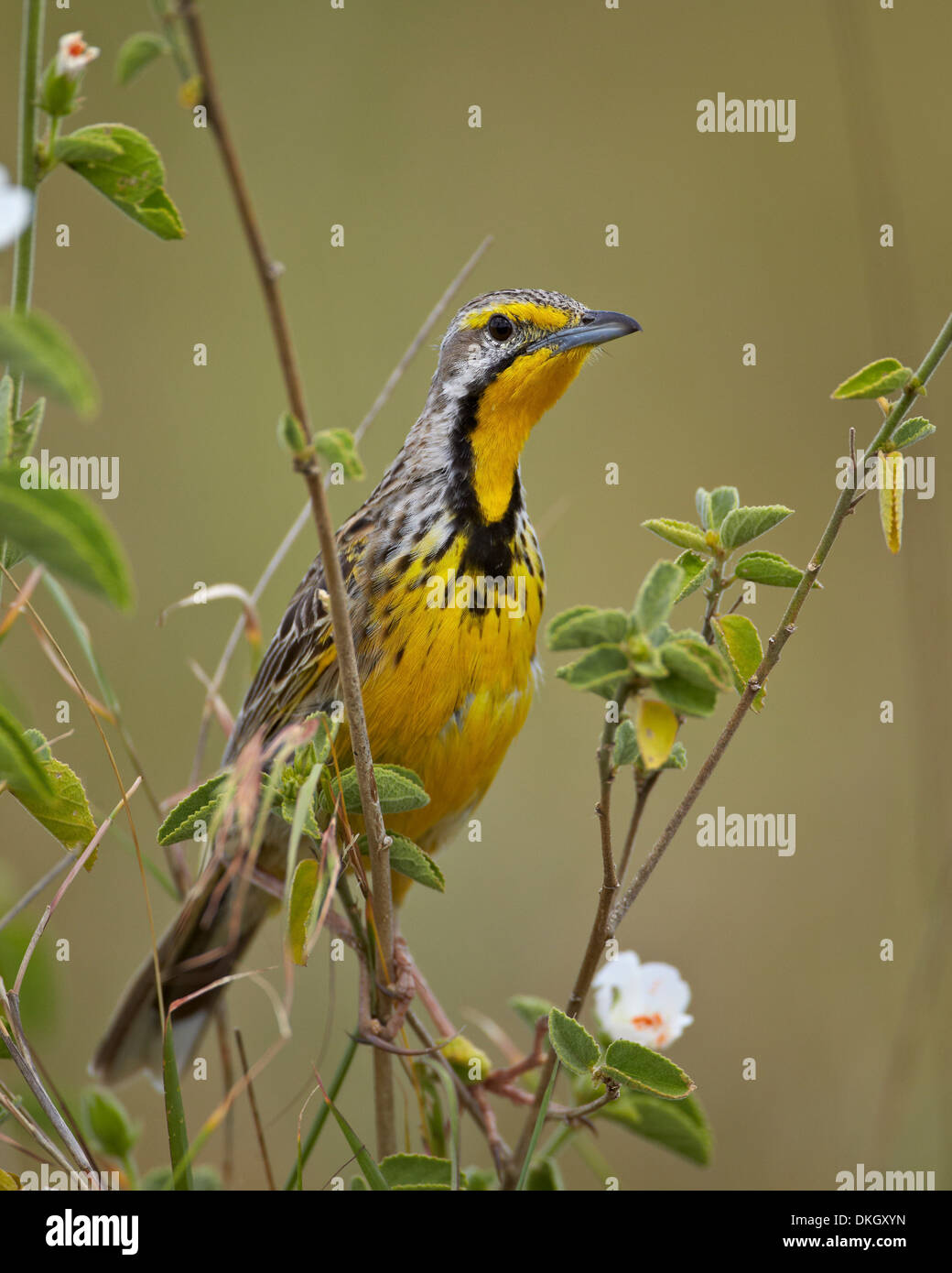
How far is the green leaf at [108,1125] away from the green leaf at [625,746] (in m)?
0.98

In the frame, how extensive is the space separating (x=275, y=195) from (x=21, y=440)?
460 cm

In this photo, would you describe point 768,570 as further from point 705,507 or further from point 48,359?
point 48,359

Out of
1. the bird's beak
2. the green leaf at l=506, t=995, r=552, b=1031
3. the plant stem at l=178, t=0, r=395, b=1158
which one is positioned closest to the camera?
the plant stem at l=178, t=0, r=395, b=1158

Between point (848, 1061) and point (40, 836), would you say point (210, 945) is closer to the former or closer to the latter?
point (40, 836)

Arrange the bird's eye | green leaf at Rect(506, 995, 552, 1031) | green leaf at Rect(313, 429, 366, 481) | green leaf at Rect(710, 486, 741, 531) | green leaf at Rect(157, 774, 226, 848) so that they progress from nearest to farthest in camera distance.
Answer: green leaf at Rect(313, 429, 366, 481), green leaf at Rect(157, 774, 226, 848), green leaf at Rect(710, 486, 741, 531), green leaf at Rect(506, 995, 552, 1031), the bird's eye

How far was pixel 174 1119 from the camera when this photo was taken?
1572 millimetres

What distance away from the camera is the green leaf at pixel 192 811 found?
5.03ft

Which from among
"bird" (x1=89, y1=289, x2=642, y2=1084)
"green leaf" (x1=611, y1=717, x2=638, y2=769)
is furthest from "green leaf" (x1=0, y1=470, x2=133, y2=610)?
"bird" (x1=89, y1=289, x2=642, y2=1084)

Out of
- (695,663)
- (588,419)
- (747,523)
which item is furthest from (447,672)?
(588,419)

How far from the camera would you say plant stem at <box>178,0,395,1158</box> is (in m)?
1.00

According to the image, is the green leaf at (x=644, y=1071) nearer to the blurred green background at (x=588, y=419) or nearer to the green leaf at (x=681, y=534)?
the green leaf at (x=681, y=534)

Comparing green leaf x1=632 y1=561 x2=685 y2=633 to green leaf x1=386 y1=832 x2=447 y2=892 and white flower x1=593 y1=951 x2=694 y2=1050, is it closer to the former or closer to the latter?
green leaf x1=386 y1=832 x2=447 y2=892

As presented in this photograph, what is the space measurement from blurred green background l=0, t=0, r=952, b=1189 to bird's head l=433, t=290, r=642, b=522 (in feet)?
4.16

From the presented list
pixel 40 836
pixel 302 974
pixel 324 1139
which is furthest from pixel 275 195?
pixel 324 1139
